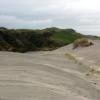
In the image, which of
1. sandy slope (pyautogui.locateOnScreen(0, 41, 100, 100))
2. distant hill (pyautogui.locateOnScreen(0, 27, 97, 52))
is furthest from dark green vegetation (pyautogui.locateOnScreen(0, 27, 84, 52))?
sandy slope (pyautogui.locateOnScreen(0, 41, 100, 100))

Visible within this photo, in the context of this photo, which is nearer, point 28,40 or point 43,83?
point 43,83

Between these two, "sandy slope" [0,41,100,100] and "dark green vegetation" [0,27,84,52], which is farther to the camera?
"dark green vegetation" [0,27,84,52]

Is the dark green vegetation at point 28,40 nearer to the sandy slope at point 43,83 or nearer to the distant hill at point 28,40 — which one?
the distant hill at point 28,40

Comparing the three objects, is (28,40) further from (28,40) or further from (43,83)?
(43,83)

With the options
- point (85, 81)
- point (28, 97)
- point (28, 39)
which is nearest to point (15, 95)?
point (28, 97)

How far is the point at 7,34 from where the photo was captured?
34875mm

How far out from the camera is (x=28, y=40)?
38156mm

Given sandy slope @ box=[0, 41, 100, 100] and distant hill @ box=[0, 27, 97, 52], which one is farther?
distant hill @ box=[0, 27, 97, 52]

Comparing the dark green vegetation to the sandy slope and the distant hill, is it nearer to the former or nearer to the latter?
the distant hill

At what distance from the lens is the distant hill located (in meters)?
34.5

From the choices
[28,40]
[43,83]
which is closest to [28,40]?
[28,40]

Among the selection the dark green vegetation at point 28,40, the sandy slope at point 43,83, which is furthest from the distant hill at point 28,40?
the sandy slope at point 43,83

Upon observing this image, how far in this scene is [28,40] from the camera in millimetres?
38156

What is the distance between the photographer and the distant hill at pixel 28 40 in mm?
34478
